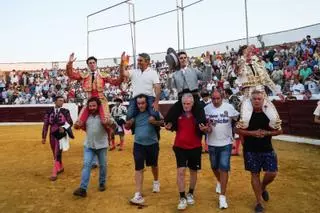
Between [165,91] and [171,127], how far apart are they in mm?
14410

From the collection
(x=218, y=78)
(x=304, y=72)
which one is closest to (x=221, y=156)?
(x=304, y=72)

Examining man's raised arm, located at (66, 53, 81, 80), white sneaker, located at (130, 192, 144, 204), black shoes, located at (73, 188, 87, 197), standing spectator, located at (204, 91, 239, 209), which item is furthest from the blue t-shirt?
man's raised arm, located at (66, 53, 81, 80)

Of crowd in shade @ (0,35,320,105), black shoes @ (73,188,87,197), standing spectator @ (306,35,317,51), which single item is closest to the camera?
black shoes @ (73,188,87,197)

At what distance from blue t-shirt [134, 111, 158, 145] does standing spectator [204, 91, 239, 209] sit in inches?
32.7

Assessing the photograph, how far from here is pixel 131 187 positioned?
6.73m

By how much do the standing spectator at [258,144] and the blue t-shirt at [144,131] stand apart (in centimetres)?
129

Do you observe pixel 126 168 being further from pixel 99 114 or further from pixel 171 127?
pixel 171 127

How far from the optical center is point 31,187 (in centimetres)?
705

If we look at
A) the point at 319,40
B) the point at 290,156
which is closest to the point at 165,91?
the point at 319,40

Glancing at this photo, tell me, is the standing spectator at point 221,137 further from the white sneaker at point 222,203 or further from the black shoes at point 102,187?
the black shoes at point 102,187

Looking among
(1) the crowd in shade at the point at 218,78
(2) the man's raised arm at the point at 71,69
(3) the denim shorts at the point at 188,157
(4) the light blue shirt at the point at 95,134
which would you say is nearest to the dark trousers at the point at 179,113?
(3) the denim shorts at the point at 188,157

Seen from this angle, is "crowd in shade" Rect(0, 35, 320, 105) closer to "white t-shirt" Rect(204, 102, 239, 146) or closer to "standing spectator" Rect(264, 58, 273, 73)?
"standing spectator" Rect(264, 58, 273, 73)

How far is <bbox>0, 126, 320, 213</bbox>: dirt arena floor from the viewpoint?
18.6 ft

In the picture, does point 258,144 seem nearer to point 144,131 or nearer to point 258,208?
point 258,208
